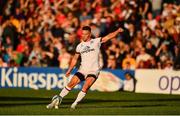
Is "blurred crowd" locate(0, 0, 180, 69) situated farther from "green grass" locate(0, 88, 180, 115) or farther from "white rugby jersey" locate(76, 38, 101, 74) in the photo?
"white rugby jersey" locate(76, 38, 101, 74)

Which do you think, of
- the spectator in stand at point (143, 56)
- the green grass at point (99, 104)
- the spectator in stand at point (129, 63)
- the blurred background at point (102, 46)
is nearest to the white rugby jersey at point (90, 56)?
the green grass at point (99, 104)

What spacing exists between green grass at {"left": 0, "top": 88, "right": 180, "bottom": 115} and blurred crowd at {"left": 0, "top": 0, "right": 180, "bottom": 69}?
233cm

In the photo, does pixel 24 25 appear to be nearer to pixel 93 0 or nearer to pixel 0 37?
pixel 0 37

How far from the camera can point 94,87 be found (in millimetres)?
27750

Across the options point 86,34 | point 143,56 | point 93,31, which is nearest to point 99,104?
point 86,34

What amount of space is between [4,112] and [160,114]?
370 centimetres

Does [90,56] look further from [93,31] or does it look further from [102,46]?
[102,46]

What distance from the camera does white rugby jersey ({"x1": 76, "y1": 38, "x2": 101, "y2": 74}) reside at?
18.2 meters

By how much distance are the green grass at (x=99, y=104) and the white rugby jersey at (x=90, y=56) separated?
3.38ft

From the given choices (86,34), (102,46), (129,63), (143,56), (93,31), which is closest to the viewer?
(86,34)

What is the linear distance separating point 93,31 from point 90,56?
1006 centimetres

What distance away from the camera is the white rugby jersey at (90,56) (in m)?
18.2

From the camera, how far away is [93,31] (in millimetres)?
28203

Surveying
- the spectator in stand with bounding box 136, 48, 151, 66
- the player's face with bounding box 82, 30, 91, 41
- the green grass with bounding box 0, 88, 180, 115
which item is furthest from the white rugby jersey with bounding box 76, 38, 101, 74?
the spectator in stand with bounding box 136, 48, 151, 66
